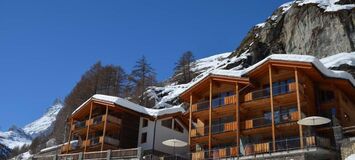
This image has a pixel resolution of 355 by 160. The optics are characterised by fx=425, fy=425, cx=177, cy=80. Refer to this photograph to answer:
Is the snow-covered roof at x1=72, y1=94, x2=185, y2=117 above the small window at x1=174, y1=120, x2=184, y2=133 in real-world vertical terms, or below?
above

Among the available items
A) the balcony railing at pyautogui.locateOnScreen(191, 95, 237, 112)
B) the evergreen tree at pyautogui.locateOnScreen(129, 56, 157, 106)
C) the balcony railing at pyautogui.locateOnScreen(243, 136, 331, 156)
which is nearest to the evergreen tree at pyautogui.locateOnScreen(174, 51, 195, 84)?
the evergreen tree at pyautogui.locateOnScreen(129, 56, 157, 106)

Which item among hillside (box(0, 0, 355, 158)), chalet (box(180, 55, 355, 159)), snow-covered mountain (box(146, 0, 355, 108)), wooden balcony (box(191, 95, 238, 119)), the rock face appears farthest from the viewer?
the rock face

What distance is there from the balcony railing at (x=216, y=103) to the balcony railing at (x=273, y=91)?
4.40 feet

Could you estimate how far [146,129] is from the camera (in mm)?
47188

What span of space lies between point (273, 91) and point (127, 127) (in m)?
18.1

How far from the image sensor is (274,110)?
3678cm

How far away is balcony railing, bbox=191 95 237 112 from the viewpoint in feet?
127

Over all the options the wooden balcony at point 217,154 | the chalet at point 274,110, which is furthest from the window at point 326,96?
the wooden balcony at point 217,154

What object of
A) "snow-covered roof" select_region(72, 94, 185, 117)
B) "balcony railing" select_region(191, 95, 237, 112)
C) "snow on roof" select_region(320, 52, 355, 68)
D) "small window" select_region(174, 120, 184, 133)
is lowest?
"small window" select_region(174, 120, 184, 133)

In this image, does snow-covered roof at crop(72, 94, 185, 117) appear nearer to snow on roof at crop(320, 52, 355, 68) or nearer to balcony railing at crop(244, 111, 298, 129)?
balcony railing at crop(244, 111, 298, 129)

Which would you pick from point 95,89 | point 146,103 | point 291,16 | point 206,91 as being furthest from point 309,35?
point 95,89

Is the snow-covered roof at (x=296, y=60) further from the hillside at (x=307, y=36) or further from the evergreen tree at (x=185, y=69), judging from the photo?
the evergreen tree at (x=185, y=69)

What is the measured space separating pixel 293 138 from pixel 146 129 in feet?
60.2

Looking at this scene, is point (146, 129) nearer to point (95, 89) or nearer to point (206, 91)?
point (206, 91)
